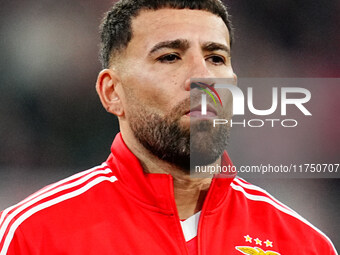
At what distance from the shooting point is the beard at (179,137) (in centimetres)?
130

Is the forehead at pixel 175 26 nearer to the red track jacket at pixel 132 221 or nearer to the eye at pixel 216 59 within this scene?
the eye at pixel 216 59

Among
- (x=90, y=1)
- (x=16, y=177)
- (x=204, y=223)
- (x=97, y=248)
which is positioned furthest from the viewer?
(x=90, y=1)

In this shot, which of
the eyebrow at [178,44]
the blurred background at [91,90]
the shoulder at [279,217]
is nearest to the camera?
the eyebrow at [178,44]

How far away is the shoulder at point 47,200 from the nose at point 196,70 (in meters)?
0.41

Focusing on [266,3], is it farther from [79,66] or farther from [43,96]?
[43,96]

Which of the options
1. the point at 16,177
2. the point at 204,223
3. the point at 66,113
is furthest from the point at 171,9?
the point at 16,177

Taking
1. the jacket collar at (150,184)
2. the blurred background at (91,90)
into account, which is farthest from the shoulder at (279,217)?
the blurred background at (91,90)

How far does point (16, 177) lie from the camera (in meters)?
2.53

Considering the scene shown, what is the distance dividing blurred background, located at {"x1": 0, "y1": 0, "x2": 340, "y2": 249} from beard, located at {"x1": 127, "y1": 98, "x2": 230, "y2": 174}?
1.11 m

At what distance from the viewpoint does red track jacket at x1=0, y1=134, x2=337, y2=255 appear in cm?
123

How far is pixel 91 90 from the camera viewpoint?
9.04 ft

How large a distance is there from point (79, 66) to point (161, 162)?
5.23ft

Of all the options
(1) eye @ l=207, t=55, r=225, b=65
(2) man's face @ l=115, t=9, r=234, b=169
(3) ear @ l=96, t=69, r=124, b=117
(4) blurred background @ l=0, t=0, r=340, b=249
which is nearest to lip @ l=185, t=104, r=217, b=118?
(2) man's face @ l=115, t=9, r=234, b=169

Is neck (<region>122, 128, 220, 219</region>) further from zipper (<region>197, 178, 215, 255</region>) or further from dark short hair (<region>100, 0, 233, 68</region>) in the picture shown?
dark short hair (<region>100, 0, 233, 68</region>)
